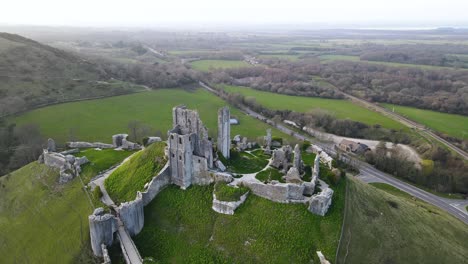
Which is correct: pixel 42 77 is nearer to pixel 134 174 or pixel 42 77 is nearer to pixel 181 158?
pixel 134 174

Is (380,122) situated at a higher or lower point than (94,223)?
lower

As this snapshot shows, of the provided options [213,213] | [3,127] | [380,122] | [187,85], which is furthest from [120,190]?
[187,85]

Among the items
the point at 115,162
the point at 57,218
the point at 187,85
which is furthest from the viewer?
the point at 187,85

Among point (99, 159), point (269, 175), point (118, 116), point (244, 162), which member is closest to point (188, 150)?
point (244, 162)

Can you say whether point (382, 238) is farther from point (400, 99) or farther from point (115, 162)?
point (400, 99)

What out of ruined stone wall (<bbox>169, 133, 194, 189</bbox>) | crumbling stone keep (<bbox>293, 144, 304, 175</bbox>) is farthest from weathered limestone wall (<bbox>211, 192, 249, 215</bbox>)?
crumbling stone keep (<bbox>293, 144, 304, 175</bbox>)

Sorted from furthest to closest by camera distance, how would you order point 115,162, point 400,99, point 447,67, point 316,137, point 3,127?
1. point 447,67
2. point 400,99
3. point 316,137
4. point 3,127
5. point 115,162

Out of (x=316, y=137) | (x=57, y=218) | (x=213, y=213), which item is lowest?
(x=316, y=137)

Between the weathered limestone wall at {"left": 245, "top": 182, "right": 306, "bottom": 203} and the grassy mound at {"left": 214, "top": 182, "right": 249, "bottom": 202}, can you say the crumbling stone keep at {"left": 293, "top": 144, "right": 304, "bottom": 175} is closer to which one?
the weathered limestone wall at {"left": 245, "top": 182, "right": 306, "bottom": 203}

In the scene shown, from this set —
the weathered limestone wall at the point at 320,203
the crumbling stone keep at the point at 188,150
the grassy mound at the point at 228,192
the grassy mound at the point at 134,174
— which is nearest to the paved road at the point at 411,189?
the weathered limestone wall at the point at 320,203
